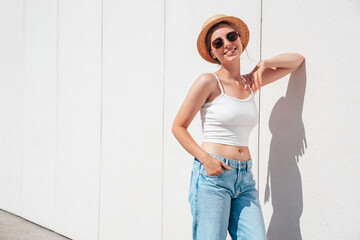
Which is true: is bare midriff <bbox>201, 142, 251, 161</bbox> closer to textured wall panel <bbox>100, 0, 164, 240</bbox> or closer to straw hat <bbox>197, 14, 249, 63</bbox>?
straw hat <bbox>197, 14, 249, 63</bbox>

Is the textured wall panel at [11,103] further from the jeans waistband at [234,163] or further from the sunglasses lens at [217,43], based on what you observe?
the jeans waistband at [234,163]

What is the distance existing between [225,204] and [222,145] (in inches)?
14.1

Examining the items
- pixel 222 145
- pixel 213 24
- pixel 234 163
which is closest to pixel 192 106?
pixel 222 145

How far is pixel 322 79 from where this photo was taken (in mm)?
2471

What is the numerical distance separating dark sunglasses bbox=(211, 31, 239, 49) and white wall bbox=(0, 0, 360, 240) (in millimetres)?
575

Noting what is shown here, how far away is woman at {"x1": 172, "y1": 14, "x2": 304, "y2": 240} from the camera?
7.06 feet

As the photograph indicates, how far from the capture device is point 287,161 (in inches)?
106

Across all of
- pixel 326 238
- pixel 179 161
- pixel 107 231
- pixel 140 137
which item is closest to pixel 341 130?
pixel 326 238

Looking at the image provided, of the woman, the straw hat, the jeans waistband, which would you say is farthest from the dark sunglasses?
the jeans waistband

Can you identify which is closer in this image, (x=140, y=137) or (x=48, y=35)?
(x=140, y=137)

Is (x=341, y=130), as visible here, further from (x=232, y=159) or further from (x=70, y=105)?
(x=70, y=105)

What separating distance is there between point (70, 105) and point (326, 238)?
3.57 m

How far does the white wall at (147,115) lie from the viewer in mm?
2445

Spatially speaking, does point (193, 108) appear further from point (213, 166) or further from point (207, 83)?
point (213, 166)
